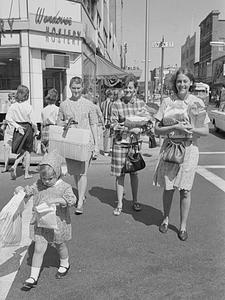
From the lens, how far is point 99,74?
1875 cm

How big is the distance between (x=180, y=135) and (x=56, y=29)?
34.7ft

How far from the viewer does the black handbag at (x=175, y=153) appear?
155 inches

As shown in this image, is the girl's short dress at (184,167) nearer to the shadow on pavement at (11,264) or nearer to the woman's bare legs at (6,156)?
the shadow on pavement at (11,264)

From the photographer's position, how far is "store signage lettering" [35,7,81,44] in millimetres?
12758

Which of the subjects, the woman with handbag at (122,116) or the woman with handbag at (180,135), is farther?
the woman with handbag at (122,116)

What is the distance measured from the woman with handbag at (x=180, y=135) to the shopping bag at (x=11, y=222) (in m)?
1.67

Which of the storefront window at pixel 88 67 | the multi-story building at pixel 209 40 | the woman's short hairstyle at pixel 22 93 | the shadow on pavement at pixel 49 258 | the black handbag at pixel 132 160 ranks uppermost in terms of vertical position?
the multi-story building at pixel 209 40

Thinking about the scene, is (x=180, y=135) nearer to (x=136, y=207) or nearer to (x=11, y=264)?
(x=136, y=207)

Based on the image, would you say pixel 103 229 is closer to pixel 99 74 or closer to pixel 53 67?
pixel 53 67

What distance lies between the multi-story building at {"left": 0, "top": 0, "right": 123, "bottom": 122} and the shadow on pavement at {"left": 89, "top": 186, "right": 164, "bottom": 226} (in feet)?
25.0

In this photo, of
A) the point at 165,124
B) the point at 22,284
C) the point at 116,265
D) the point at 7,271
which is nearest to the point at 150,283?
the point at 116,265

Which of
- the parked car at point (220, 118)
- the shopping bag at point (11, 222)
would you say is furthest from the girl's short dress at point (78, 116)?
the parked car at point (220, 118)

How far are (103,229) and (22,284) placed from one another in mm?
1437

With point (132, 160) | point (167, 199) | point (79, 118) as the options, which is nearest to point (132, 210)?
point (132, 160)
